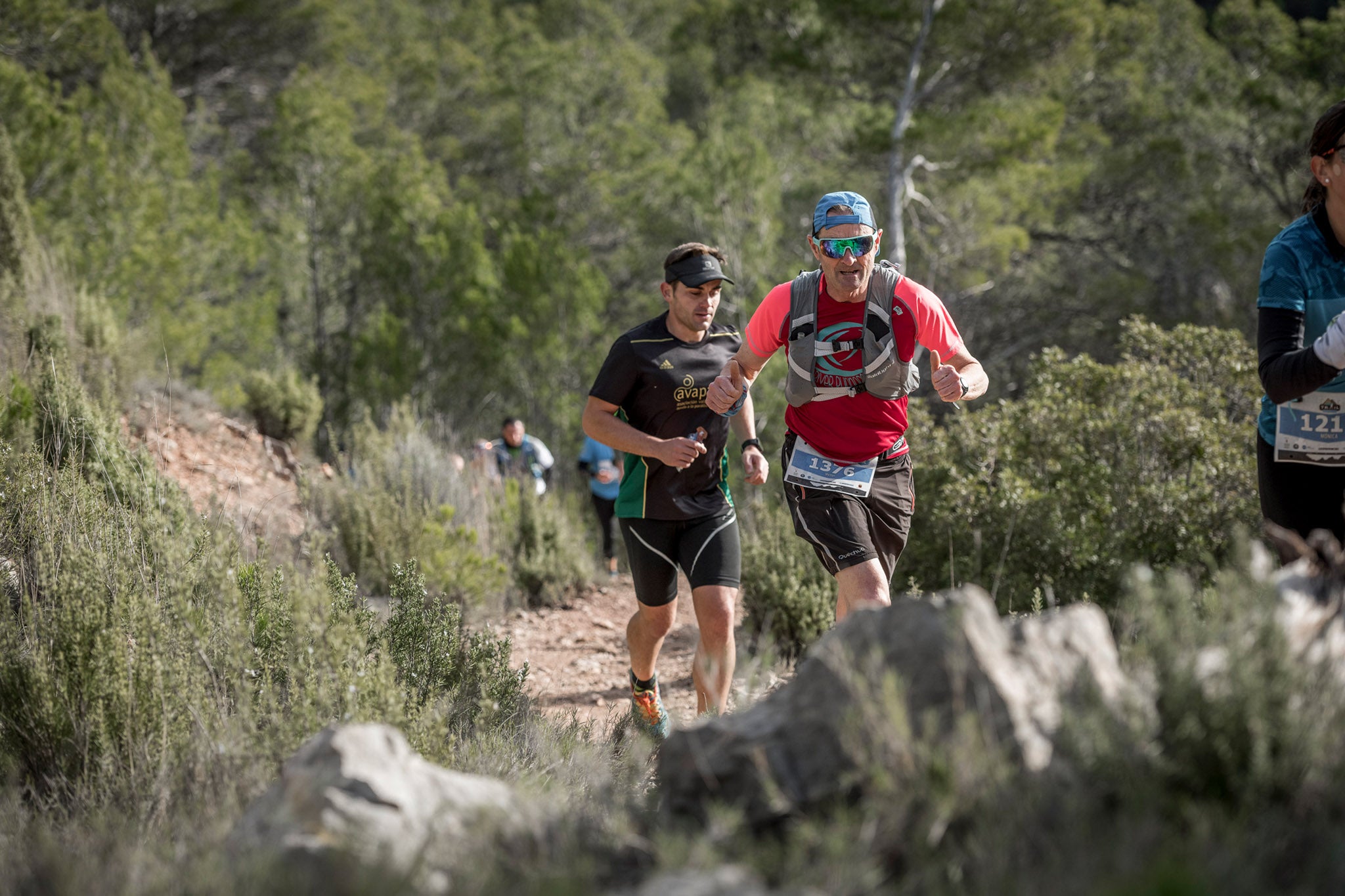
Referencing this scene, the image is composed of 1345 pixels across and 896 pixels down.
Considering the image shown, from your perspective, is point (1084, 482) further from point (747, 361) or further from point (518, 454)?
point (518, 454)

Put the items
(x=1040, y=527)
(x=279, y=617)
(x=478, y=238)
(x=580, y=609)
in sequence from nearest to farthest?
(x=279, y=617)
(x=1040, y=527)
(x=580, y=609)
(x=478, y=238)

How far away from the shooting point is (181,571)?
3.12 m

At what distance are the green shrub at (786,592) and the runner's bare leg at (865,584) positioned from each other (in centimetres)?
209

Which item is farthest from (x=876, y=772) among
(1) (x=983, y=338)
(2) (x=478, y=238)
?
(1) (x=983, y=338)

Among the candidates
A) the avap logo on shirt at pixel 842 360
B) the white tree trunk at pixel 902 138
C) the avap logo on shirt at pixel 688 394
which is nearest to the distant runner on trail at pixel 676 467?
the avap logo on shirt at pixel 688 394

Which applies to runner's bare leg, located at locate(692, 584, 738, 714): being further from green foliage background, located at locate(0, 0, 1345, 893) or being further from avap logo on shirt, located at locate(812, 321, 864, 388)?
avap logo on shirt, located at locate(812, 321, 864, 388)

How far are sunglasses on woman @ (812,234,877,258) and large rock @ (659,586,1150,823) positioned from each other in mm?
1634

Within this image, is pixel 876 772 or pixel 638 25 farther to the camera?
pixel 638 25

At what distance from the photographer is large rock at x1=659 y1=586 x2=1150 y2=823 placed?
1798mm

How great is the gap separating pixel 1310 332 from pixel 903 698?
1646mm

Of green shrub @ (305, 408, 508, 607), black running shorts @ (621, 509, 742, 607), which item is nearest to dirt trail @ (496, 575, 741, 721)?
green shrub @ (305, 408, 508, 607)

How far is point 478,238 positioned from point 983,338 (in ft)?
31.1

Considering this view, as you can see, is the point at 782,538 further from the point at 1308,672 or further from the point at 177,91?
the point at 177,91

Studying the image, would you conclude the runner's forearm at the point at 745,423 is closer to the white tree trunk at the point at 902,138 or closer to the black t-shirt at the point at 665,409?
the black t-shirt at the point at 665,409
